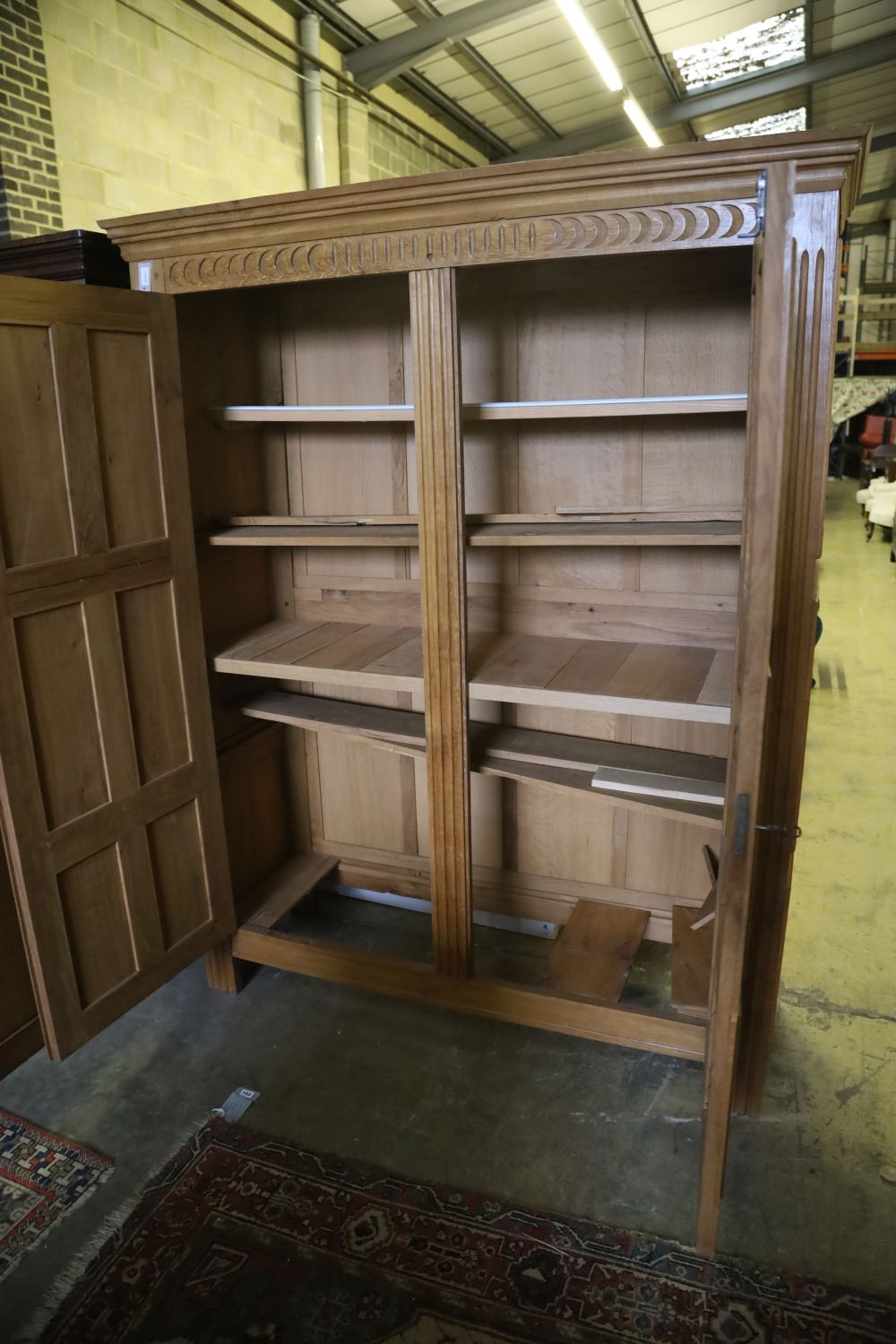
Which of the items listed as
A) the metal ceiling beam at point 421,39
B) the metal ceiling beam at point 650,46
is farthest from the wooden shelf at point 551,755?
the metal ceiling beam at point 650,46

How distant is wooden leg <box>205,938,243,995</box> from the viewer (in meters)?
2.64

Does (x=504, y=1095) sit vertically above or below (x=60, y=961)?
below

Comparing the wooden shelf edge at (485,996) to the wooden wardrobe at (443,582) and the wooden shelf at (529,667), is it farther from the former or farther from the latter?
the wooden shelf at (529,667)

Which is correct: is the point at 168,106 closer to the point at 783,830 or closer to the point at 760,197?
the point at 760,197

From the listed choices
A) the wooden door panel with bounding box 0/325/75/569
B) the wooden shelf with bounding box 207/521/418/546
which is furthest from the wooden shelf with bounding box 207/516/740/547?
the wooden door panel with bounding box 0/325/75/569

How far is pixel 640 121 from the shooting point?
7461 mm

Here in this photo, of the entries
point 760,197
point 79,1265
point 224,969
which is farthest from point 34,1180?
point 760,197

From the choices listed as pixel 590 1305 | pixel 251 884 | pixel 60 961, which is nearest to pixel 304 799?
pixel 251 884

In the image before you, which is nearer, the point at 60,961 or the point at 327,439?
the point at 60,961

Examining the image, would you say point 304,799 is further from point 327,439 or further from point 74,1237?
point 74,1237

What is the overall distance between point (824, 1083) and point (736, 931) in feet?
3.31

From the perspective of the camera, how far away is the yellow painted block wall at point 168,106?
4262 mm

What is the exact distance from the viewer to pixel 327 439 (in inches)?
106

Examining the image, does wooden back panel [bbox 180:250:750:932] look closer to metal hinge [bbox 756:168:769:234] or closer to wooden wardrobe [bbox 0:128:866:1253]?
wooden wardrobe [bbox 0:128:866:1253]
